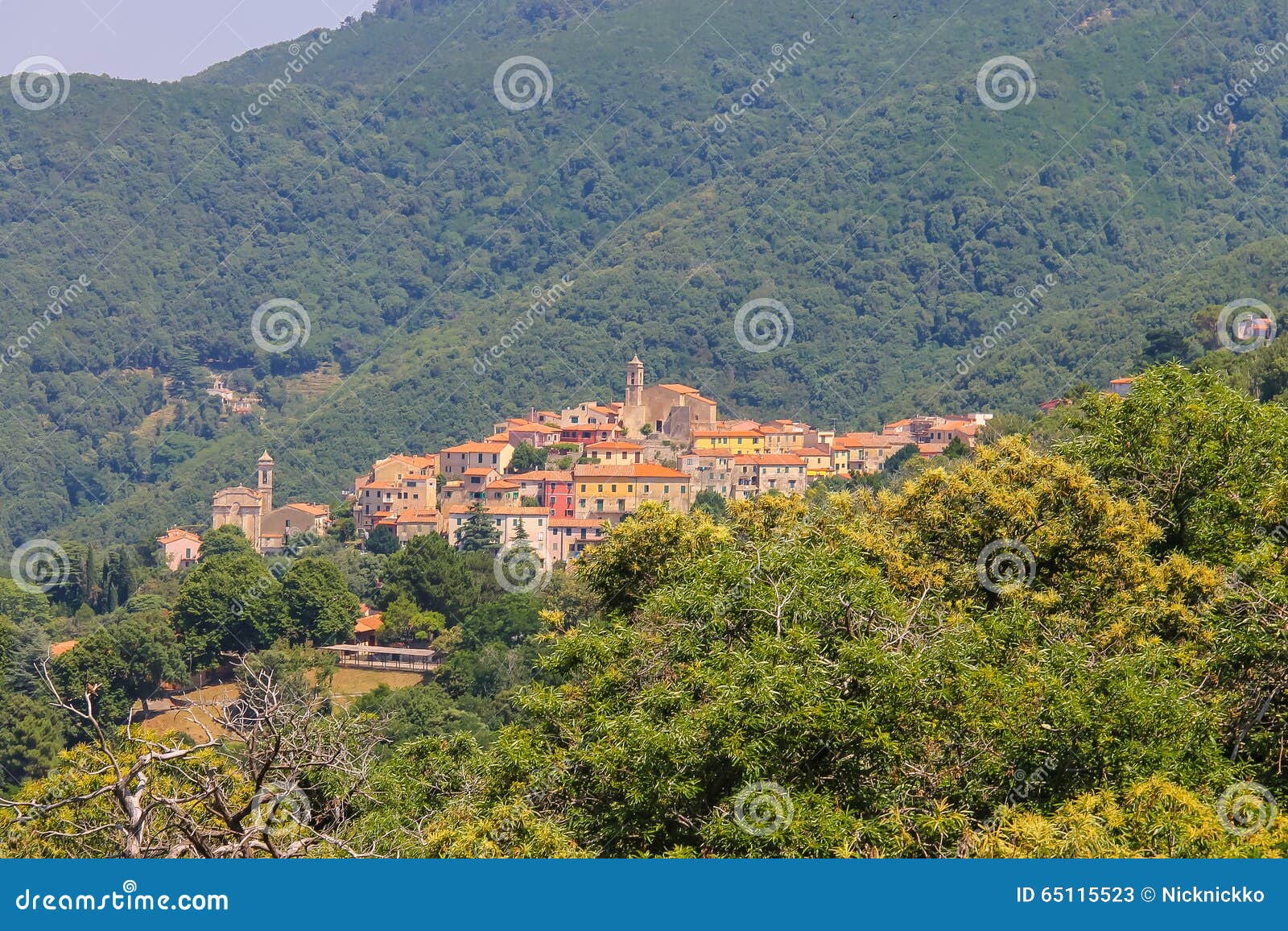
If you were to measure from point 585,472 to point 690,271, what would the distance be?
3172 inches

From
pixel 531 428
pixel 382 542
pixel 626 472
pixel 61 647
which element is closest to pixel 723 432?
pixel 626 472

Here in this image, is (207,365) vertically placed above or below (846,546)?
above

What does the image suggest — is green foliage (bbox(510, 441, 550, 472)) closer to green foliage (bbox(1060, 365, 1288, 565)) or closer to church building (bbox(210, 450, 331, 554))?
church building (bbox(210, 450, 331, 554))

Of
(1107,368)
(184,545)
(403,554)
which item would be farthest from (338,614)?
(1107,368)

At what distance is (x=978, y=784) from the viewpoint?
43.7 ft

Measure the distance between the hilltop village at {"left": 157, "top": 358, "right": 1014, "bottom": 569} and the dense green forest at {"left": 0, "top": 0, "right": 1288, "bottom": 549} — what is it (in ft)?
51.9

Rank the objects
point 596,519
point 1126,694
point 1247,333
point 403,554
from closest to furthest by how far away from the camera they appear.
→ point 1126,694, point 403,554, point 596,519, point 1247,333

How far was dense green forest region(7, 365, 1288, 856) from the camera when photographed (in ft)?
39.8

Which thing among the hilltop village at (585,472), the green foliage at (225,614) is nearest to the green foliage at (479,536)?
the hilltop village at (585,472)

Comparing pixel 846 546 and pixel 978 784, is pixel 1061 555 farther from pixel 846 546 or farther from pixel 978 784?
pixel 978 784

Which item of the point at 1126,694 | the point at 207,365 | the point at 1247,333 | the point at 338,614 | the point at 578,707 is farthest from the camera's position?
the point at 207,365

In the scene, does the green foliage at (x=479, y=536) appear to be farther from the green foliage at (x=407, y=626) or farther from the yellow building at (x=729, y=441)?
the yellow building at (x=729, y=441)

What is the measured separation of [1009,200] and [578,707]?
143 meters

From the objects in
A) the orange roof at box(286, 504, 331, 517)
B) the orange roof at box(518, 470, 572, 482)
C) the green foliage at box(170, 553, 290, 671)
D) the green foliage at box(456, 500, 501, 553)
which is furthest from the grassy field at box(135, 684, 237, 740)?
the orange roof at box(286, 504, 331, 517)
